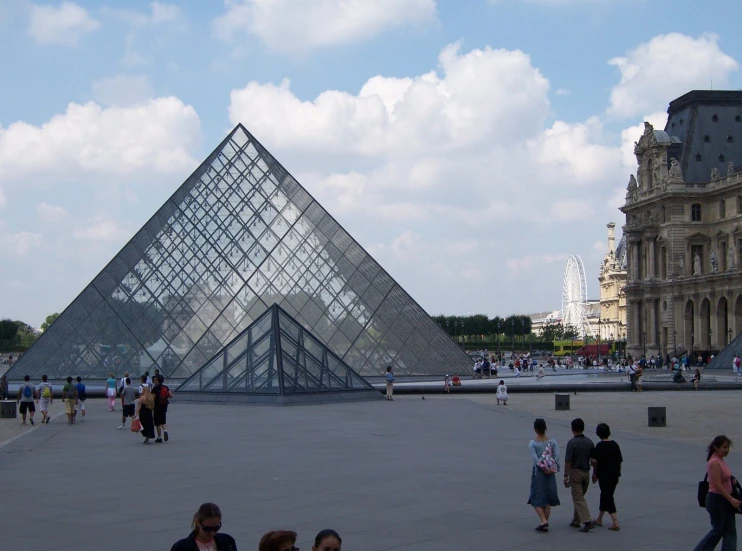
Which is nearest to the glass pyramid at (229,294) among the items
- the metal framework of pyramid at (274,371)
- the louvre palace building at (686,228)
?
the metal framework of pyramid at (274,371)

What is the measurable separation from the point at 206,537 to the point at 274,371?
74.9 feet

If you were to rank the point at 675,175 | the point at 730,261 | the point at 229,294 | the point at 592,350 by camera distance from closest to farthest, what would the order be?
the point at 229,294 < the point at 730,261 < the point at 675,175 < the point at 592,350

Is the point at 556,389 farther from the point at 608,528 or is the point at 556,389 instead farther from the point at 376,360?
the point at 608,528

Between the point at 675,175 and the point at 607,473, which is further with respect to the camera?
→ the point at 675,175

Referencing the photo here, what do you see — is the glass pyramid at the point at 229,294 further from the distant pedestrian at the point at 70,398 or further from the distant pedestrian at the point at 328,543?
the distant pedestrian at the point at 328,543

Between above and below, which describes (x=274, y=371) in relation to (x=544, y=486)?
above

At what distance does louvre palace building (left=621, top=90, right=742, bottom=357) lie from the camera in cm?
7356

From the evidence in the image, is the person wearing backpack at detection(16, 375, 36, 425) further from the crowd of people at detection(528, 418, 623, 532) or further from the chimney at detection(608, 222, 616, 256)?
the chimney at detection(608, 222, 616, 256)

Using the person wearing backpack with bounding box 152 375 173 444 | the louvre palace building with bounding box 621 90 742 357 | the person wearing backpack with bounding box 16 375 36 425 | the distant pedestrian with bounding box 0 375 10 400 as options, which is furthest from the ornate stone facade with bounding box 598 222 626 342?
the person wearing backpack with bounding box 152 375 173 444

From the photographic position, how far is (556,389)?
36.6m

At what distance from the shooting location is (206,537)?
491cm

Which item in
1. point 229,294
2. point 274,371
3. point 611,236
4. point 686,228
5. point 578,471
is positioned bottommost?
point 578,471

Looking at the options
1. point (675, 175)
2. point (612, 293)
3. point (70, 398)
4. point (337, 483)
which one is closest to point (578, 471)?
point (337, 483)

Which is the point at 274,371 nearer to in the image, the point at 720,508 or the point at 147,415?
the point at 147,415
